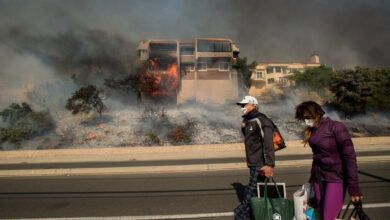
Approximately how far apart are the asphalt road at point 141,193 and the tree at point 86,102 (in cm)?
1643

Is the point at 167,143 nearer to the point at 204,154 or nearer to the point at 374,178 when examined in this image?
the point at 204,154

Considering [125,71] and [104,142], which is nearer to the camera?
[104,142]

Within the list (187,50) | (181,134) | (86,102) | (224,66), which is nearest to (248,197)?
(181,134)

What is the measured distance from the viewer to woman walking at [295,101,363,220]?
2.32 m

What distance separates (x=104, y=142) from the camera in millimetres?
16969

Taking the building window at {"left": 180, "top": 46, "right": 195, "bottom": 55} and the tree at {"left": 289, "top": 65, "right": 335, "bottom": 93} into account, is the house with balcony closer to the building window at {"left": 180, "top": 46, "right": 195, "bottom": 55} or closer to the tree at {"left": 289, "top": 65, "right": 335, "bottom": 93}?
the tree at {"left": 289, "top": 65, "right": 335, "bottom": 93}

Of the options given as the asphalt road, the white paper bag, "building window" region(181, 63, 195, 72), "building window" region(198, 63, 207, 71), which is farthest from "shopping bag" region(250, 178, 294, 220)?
"building window" region(198, 63, 207, 71)

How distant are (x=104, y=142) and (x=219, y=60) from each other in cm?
2752

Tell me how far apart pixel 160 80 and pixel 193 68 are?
22.7 feet

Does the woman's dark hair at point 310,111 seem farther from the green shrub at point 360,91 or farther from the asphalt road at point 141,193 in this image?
the green shrub at point 360,91

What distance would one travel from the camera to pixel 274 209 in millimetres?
2453

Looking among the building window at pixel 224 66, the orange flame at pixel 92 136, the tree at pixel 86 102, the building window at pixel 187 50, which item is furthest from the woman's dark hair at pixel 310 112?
the building window at pixel 187 50

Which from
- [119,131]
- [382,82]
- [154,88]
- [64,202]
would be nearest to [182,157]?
[64,202]

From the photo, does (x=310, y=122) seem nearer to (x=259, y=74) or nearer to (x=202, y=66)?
(x=202, y=66)
